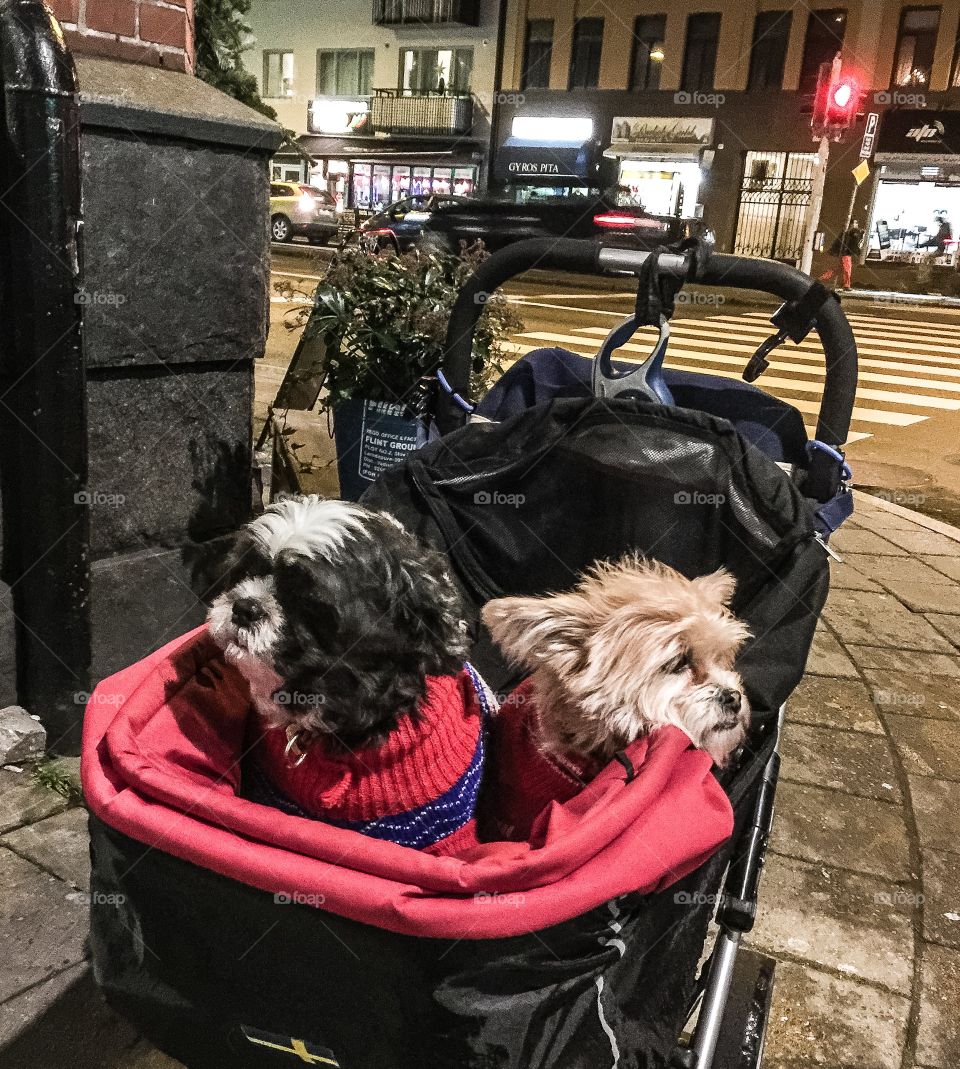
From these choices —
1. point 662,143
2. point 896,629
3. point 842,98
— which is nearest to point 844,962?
point 896,629

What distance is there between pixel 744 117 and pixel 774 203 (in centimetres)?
289

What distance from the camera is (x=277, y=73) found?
38.5 metres

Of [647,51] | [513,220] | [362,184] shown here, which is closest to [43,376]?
[513,220]

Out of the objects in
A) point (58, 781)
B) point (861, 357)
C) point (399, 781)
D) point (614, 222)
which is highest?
point (614, 222)

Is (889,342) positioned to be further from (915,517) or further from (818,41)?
(818,41)

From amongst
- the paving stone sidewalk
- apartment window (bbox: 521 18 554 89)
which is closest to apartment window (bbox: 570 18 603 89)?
apartment window (bbox: 521 18 554 89)

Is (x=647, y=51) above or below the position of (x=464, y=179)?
above

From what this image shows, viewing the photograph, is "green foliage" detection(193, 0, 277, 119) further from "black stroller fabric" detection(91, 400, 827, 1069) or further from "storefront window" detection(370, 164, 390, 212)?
"storefront window" detection(370, 164, 390, 212)

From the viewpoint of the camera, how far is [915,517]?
6.37 m

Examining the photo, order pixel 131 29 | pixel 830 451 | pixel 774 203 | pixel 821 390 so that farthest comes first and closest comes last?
1. pixel 774 203
2. pixel 821 390
3. pixel 131 29
4. pixel 830 451

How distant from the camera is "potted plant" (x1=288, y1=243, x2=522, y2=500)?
A: 3750 millimetres

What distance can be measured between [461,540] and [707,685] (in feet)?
2.89

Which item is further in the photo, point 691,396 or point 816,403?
point 816,403

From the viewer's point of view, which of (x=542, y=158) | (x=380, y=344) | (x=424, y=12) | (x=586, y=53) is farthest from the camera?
(x=424, y=12)
